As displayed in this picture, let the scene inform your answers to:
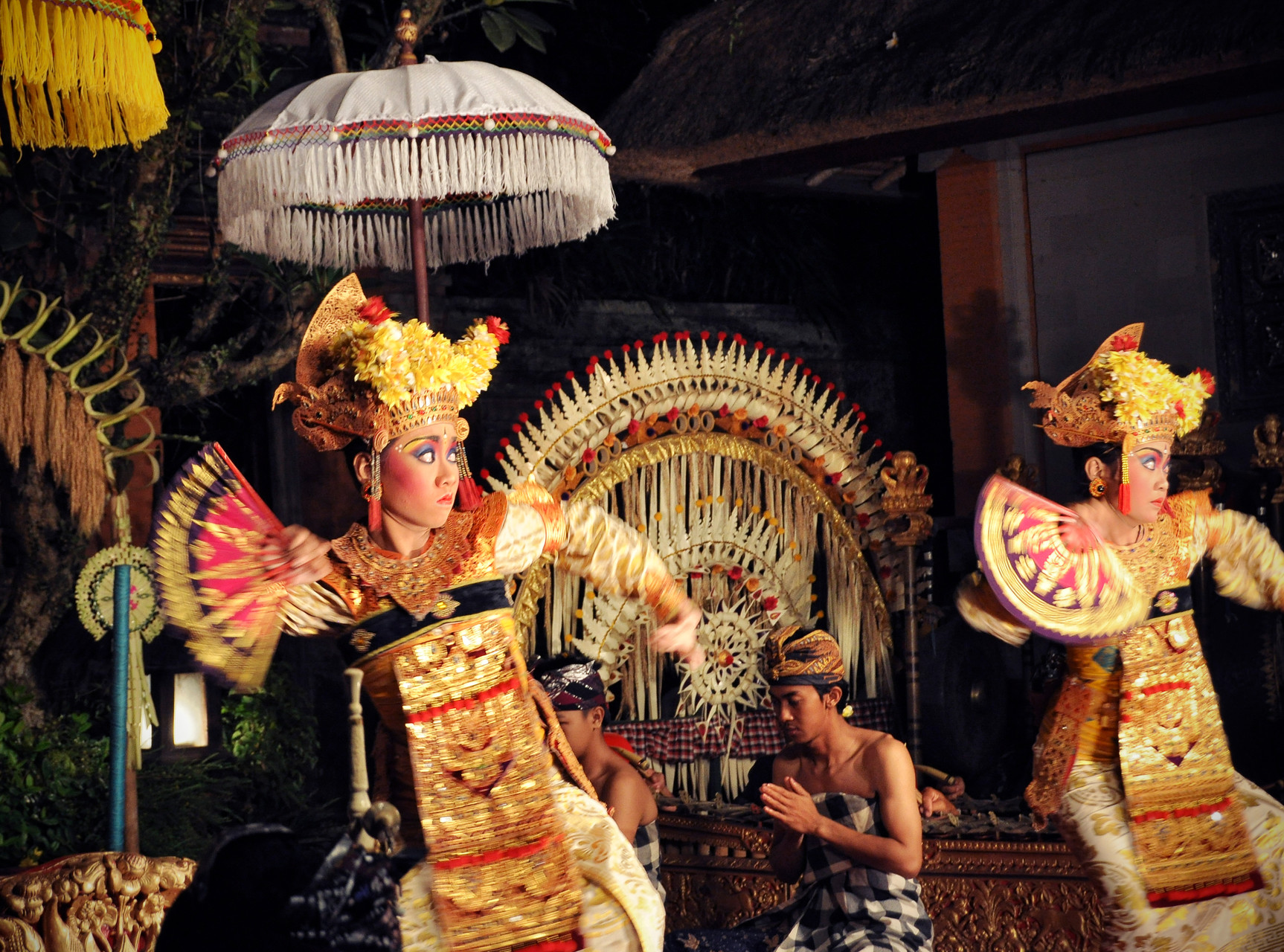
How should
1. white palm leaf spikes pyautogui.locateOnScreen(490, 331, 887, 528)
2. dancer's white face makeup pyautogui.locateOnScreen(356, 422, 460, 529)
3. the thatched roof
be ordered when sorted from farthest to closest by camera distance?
the thatched roof
white palm leaf spikes pyautogui.locateOnScreen(490, 331, 887, 528)
dancer's white face makeup pyautogui.locateOnScreen(356, 422, 460, 529)

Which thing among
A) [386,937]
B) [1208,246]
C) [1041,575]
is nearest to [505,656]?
[386,937]

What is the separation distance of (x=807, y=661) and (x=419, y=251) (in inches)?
58.5

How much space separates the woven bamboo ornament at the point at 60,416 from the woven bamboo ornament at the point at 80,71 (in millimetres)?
669

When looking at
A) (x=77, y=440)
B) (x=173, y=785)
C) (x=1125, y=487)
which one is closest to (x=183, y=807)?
(x=173, y=785)

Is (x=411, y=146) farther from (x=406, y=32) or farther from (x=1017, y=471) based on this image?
(x=1017, y=471)

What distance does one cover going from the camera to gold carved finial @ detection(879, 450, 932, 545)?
530 cm

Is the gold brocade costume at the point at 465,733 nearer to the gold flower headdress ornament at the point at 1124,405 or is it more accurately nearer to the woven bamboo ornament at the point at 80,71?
the woven bamboo ornament at the point at 80,71

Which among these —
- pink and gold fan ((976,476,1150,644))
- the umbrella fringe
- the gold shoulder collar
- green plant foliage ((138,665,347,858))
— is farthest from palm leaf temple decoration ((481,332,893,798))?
the gold shoulder collar

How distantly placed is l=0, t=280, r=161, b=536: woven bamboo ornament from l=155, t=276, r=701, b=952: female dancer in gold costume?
1.37 meters

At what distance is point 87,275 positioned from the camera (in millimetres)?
4926

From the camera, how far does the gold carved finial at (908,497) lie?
17.4ft

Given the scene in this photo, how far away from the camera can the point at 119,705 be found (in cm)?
398

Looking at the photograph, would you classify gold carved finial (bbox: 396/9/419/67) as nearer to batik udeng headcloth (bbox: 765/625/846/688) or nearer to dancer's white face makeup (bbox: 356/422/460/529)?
dancer's white face makeup (bbox: 356/422/460/529)

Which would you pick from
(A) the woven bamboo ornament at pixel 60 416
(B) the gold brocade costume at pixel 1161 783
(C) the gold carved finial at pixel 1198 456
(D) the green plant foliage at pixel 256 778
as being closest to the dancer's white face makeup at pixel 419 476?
(A) the woven bamboo ornament at pixel 60 416
